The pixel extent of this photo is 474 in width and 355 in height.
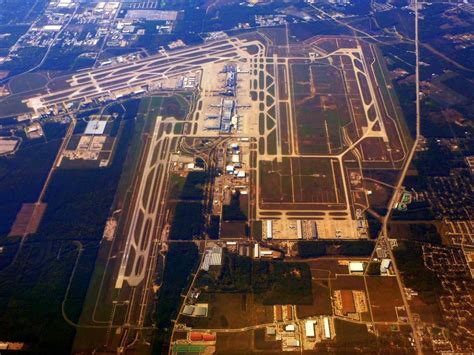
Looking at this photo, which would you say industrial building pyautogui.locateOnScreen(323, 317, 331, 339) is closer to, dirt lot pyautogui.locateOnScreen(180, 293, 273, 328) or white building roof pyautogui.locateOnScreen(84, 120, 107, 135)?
dirt lot pyautogui.locateOnScreen(180, 293, 273, 328)

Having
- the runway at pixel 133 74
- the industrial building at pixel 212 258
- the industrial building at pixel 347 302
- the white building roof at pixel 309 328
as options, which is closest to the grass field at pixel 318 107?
the runway at pixel 133 74

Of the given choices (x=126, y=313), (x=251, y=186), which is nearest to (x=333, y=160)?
(x=251, y=186)

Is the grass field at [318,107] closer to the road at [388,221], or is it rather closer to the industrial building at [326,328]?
the road at [388,221]

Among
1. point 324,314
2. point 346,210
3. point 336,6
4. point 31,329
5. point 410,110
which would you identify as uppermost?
point 336,6

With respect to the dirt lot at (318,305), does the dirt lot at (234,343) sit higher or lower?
lower

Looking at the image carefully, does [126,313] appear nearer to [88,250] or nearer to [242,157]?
[88,250]

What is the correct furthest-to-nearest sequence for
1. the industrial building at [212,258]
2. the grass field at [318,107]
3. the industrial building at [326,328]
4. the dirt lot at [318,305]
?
the grass field at [318,107] < the industrial building at [212,258] < the dirt lot at [318,305] < the industrial building at [326,328]

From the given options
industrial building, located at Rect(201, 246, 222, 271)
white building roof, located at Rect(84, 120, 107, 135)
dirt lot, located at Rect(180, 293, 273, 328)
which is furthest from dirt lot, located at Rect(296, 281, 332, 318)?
white building roof, located at Rect(84, 120, 107, 135)

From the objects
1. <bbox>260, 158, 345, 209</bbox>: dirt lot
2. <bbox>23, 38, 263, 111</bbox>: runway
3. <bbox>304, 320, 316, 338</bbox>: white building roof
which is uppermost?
<bbox>23, 38, 263, 111</bbox>: runway

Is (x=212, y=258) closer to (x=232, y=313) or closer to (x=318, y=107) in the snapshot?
(x=232, y=313)

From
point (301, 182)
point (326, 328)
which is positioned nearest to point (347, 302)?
point (326, 328)

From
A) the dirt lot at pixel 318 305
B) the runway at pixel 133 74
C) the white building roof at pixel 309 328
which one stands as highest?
the runway at pixel 133 74
